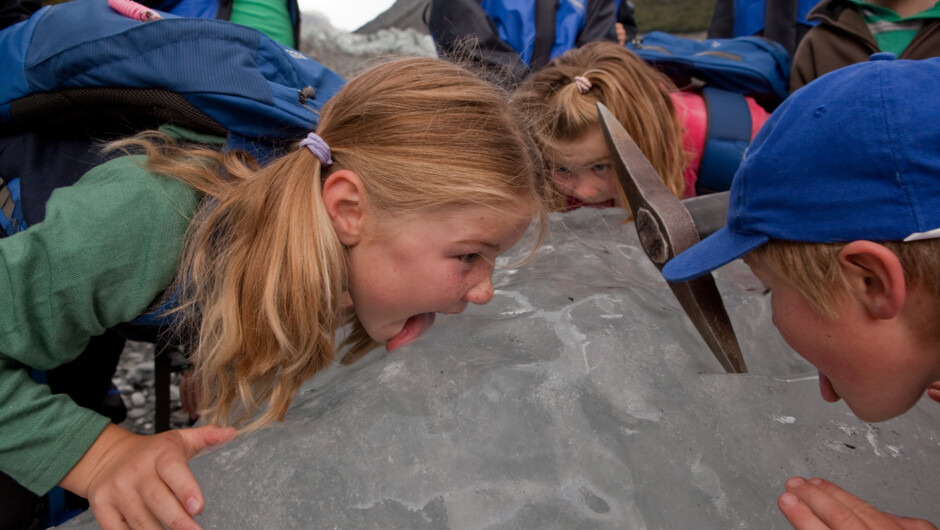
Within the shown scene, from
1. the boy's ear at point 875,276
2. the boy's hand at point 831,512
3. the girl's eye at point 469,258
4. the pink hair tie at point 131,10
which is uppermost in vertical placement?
the pink hair tie at point 131,10

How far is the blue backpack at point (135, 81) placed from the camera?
127cm

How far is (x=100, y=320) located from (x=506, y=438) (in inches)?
28.2

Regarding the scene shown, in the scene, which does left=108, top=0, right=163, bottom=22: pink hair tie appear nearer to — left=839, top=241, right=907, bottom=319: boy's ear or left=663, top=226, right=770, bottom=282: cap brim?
left=663, top=226, right=770, bottom=282: cap brim

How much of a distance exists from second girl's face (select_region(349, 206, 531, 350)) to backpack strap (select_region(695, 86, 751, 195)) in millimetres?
1251

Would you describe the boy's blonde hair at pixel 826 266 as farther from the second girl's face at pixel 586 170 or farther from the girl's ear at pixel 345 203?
the second girl's face at pixel 586 170

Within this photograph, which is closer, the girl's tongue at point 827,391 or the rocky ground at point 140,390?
the girl's tongue at point 827,391

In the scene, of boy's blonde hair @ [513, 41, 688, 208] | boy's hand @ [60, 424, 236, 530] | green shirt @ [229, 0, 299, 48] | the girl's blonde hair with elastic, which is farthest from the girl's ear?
green shirt @ [229, 0, 299, 48]

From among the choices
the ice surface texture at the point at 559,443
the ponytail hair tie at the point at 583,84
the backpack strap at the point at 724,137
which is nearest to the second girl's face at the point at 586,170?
the ponytail hair tie at the point at 583,84

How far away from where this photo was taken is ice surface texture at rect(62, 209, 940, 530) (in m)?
1.01

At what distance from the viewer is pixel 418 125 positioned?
1.19 meters

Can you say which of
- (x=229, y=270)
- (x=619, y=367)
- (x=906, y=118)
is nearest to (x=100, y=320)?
(x=229, y=270)

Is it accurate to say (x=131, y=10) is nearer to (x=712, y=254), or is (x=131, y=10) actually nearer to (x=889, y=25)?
(x=712, y=254)

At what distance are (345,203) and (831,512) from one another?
34.2 inches

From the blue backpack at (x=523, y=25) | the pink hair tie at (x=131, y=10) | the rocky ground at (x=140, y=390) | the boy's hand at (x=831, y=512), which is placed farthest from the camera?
the blue backpack at (x=523, y=25)
